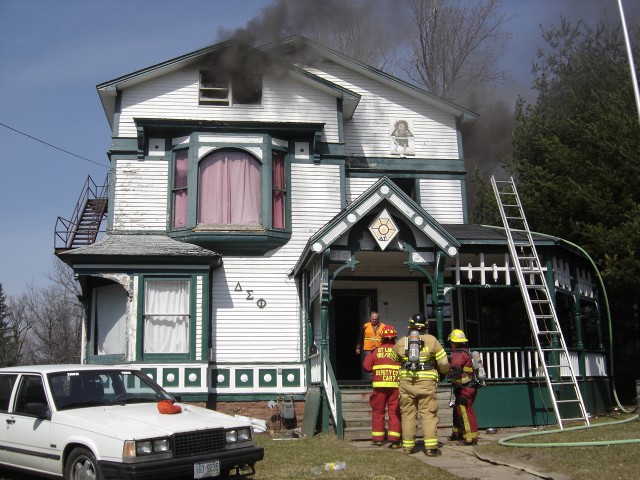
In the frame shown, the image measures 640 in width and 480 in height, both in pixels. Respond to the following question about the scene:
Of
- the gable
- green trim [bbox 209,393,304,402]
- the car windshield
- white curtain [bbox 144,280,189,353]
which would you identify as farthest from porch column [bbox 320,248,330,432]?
the car windshield

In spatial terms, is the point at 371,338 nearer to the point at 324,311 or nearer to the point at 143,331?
the point at 324,311

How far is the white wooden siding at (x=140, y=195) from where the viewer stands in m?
16.4

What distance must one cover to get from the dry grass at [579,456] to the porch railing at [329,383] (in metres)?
2.41

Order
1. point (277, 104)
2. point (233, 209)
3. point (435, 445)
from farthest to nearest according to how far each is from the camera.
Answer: point (277, 104)
point (233, 209)
point (435, 445)

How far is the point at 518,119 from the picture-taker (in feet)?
79.3

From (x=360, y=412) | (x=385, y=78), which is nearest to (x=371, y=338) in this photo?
(x=360, y=412)

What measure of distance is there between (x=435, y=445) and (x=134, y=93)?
38.6 feet

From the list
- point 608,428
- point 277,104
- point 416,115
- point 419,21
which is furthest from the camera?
point 419,21

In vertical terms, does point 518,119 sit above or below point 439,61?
below

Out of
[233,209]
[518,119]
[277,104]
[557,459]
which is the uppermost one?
[518,119]

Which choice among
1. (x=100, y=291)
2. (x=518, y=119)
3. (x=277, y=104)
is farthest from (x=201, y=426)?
(x=518, y=119)

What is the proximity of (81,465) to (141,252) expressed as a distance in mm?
8337

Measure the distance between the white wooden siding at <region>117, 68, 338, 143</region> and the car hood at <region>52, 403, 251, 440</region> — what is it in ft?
34.3

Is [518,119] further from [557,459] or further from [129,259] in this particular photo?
[557,459]
